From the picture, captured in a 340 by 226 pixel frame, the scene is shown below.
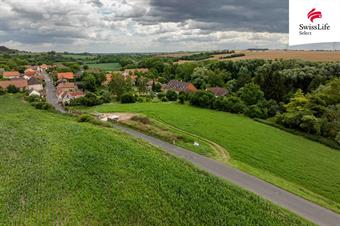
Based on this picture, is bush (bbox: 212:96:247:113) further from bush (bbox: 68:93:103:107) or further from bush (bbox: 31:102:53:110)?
bush (bbox: 31:102:53:110)

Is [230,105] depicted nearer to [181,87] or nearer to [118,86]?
[181,87]

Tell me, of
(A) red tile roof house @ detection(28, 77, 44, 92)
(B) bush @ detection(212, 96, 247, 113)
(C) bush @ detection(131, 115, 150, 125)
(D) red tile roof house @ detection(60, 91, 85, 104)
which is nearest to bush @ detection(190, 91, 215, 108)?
(B) bush @ detection(212, 96, 247, 113)

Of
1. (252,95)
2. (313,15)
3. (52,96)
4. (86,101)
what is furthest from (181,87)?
(313,15)

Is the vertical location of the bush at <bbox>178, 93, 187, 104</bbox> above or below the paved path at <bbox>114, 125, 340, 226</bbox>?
above

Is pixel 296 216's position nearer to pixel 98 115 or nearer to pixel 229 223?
pixel 229 223

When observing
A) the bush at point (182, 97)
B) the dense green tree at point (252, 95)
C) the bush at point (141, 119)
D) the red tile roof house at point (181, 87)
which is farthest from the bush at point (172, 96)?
the bush at point (141, 119)

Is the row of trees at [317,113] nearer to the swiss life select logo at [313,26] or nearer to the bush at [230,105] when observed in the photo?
the bush at [230,105]
